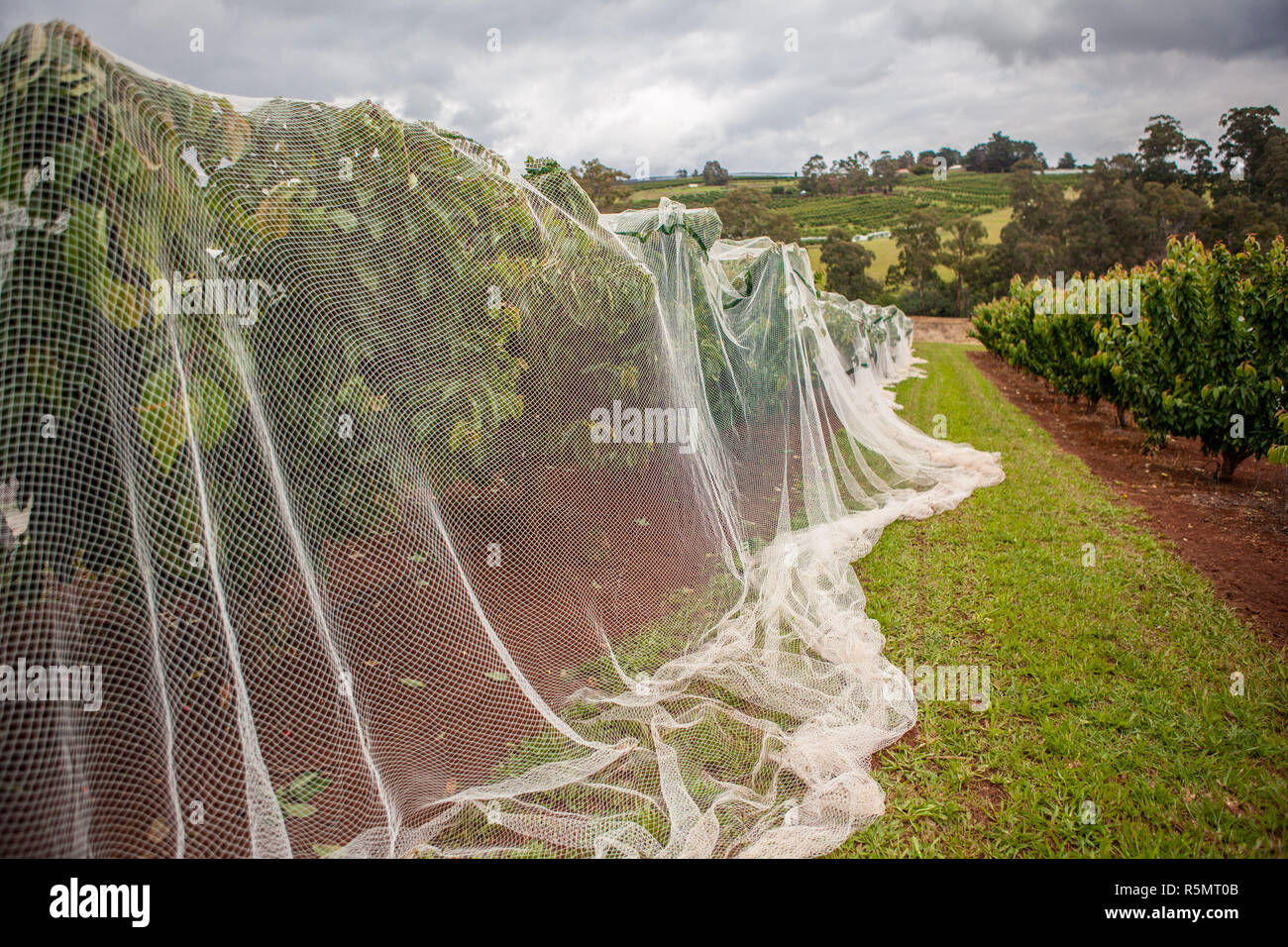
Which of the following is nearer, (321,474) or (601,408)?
(321,474)

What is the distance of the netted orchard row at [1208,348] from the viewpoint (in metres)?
6.64

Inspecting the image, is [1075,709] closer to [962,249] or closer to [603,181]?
[603,181]

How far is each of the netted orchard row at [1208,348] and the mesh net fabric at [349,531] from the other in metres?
5.06

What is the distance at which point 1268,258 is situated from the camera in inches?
263

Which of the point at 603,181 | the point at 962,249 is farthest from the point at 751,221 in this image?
the point at 962,249

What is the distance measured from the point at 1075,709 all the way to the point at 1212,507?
518 centimetres

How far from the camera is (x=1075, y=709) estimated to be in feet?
10.2

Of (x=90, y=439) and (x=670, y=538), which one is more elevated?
(x=90, y=439)

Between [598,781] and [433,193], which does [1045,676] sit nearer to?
[598,781]

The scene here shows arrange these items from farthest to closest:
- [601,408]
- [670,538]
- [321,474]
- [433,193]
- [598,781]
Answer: [670,538], [601,408], [433,193], [598,781], [321,474]

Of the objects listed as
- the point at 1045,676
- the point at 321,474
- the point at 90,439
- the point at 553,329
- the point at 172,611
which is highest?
the point at 553,329

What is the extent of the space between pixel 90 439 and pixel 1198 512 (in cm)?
858

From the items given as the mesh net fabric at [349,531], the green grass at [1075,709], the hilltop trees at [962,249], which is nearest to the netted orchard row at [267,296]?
the mesh net fabric at [349,531]

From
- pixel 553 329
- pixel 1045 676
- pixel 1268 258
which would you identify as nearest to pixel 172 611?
pixel 553 329
